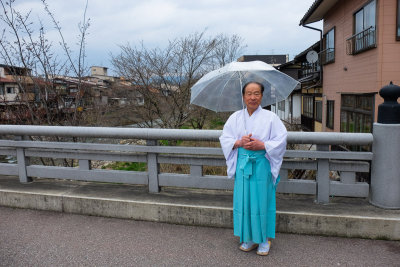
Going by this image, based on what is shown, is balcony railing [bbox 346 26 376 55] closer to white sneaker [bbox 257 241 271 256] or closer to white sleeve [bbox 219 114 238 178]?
white sleeve [bbox 219 114 238 178]

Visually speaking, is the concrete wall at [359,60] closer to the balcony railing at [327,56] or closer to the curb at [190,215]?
the balcony railing at [327,56]

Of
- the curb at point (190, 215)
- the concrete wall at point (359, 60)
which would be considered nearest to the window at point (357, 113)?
the concrete wall at point (359, 60)

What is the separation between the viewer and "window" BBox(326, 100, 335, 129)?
582 inches

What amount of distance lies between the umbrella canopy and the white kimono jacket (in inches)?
13.5

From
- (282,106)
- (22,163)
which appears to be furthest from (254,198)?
(282,106)

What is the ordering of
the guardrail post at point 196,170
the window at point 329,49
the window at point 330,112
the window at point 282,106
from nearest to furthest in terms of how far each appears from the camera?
the guardrail post at point 196,170 → the window at point 329,49 → the window at point 330,112 → the window at point 282,106

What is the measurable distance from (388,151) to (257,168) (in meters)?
1.39

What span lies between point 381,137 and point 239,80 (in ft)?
5.04

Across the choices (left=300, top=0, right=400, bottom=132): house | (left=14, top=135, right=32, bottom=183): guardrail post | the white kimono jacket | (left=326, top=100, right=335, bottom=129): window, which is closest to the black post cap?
the white kimono jacket

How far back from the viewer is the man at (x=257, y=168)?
2979mm

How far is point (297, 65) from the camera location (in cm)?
2516

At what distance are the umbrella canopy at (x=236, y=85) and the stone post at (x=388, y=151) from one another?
93 centimetres

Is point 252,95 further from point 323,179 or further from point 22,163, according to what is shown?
point 22,163

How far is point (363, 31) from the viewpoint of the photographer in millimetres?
10070
